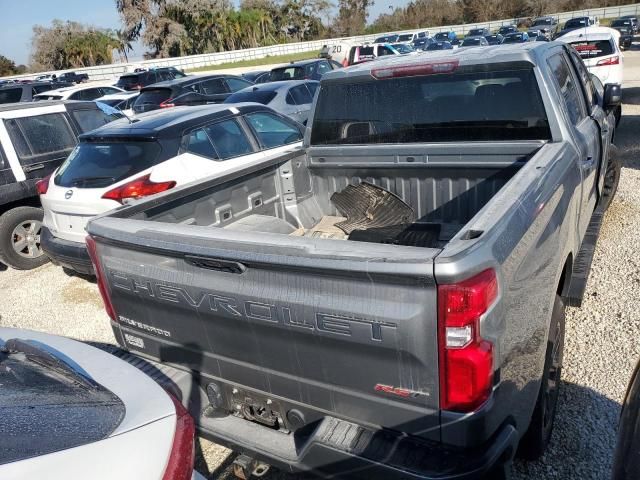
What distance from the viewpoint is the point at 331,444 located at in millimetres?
2125

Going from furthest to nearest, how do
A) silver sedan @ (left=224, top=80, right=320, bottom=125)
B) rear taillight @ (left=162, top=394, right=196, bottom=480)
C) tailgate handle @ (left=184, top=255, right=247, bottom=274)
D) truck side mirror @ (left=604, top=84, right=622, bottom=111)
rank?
silver sedan @ (left=224, top=80, right=320, bottom=125) → truck side mirror @ (left=604, top=84, right=622, bottom=111) → tailgate handle @ (left=184, top=255, right=247, bottom=274) → rear taillight @ (left=162, top=394, right=196, bottom=480)

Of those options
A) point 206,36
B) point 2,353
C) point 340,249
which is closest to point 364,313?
point 340,249

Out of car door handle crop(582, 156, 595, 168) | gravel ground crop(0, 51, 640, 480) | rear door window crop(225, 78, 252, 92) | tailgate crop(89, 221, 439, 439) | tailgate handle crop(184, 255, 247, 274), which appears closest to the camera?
tailgate crop(89, 221, 439, 439)

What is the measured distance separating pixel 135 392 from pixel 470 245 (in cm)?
133

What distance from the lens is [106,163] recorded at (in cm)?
527

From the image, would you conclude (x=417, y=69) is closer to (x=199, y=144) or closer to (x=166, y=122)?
(x=199, y=144)

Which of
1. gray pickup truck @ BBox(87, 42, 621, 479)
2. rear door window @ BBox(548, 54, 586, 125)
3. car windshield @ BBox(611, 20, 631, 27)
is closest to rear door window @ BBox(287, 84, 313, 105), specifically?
gray pickup truck @ BBox(87, 42, 621, 479)

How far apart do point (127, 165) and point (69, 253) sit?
105 cm

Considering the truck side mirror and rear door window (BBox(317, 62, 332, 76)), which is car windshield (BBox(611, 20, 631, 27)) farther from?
the truck side mirror

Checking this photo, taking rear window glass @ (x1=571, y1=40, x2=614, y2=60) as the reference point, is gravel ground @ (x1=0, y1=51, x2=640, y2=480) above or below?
below

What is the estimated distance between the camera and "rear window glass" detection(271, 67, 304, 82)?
52.6 ft

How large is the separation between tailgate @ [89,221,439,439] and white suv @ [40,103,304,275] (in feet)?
8.44

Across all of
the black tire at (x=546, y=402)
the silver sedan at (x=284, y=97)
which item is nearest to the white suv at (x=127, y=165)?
the black tire at (x=546, y=402)

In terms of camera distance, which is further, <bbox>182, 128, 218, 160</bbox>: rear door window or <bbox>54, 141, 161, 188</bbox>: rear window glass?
<bbox>182, 128, 218, 160</bbox>: rear door window
